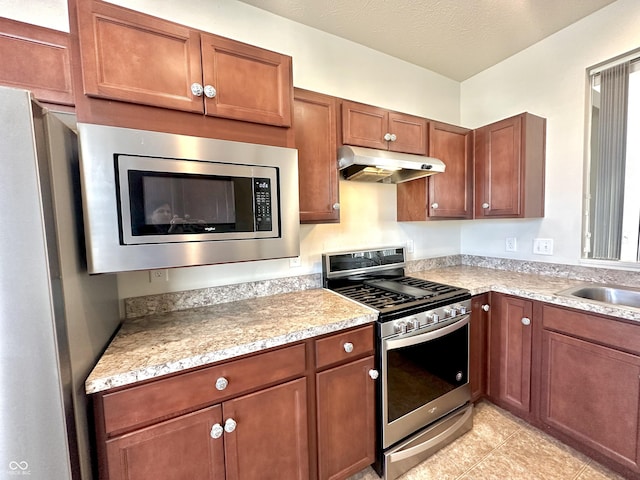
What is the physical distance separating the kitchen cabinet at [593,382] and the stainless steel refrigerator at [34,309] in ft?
7.37

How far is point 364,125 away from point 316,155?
429 mm

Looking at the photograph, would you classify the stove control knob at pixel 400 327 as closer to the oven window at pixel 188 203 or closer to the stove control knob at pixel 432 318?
the stove control knob at pixel 432 318

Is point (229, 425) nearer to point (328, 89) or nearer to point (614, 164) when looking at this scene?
point (328, 89)

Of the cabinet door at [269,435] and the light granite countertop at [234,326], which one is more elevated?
the light granite countertop at [234,326]

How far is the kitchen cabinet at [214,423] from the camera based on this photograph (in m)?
0.89

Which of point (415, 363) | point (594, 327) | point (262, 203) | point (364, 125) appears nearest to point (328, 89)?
point (364, 125)

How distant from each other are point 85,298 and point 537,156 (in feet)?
9.29

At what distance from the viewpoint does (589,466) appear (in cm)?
149

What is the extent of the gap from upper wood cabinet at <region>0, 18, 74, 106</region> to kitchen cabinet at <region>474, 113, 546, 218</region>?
256cm

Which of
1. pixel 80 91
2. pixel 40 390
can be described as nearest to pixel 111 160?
pixel 80 91

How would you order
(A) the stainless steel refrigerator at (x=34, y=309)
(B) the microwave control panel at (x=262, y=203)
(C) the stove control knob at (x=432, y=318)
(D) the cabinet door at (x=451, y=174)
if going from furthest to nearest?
(D) the cabinet door at (x=451, y=174) → (C) the stove control knob at (x=432, y=318) → (B) the microwave control panel at (x=262, y=203) → (A) the stainless steel refrigerator at (x=34, y=309)

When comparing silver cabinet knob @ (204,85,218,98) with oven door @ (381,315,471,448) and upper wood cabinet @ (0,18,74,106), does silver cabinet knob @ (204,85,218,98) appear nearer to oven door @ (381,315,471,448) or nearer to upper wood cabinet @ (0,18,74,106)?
upper wood cabinet @ (0,18,74,106)

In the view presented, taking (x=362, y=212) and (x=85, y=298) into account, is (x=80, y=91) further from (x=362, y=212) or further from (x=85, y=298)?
(x=362, y=212)

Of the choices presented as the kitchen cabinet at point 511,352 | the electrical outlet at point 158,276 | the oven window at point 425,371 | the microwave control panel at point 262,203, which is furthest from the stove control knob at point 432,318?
the electrical outlet at point 158,276
